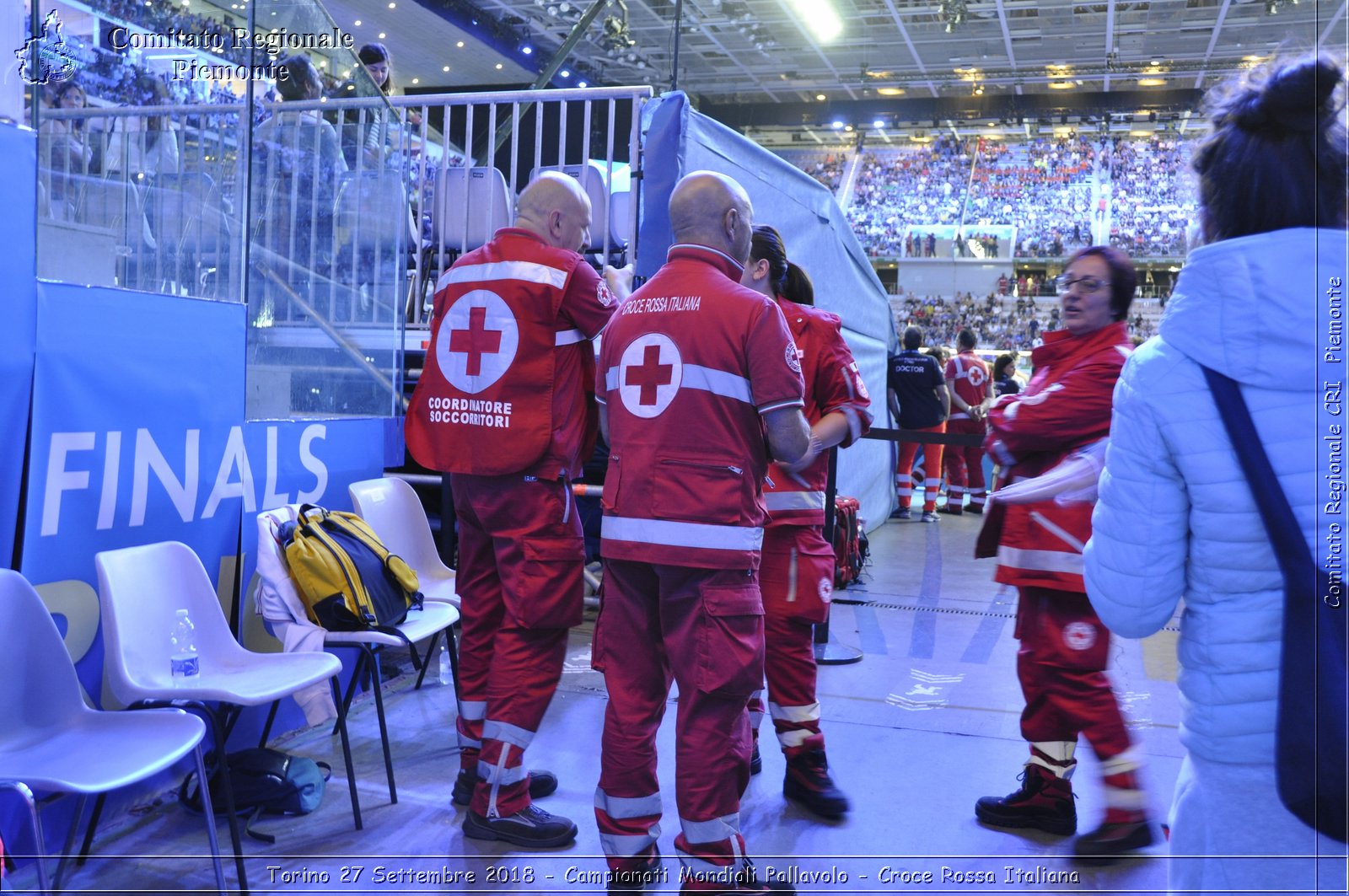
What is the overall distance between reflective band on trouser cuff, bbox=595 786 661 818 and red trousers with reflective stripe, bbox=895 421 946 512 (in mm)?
8418

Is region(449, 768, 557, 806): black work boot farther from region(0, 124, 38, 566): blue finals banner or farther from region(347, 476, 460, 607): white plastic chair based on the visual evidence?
region(0, 124, 38, 566): blue finals banner

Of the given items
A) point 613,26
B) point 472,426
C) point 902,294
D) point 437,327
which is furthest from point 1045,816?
point 902,294

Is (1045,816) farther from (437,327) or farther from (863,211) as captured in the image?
(863,211)

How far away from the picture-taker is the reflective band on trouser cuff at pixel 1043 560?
108 inches

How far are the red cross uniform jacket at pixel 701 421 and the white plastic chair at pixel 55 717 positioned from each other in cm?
109

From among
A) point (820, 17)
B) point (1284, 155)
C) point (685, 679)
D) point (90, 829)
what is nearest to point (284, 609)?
point (90, 829)

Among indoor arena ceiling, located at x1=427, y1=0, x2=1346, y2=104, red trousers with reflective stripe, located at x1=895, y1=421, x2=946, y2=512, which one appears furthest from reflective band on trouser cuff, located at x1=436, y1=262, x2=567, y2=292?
indoor arena ceiling, located at x1=427, y1=0, x2=1346, y2=104

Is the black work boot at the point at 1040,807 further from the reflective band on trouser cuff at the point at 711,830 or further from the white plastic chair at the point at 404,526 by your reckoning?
the white plastic chair at the point at 404,526

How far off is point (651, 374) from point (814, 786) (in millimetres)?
1452

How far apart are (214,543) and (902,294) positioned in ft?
69.0

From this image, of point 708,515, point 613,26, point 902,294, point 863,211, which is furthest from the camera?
point 863,211

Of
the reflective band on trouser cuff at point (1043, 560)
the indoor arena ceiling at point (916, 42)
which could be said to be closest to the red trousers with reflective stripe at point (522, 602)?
the reflective band on trouser cuff at point (1043, 560)

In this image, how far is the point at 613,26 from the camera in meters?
17.1

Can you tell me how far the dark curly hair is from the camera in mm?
1398
